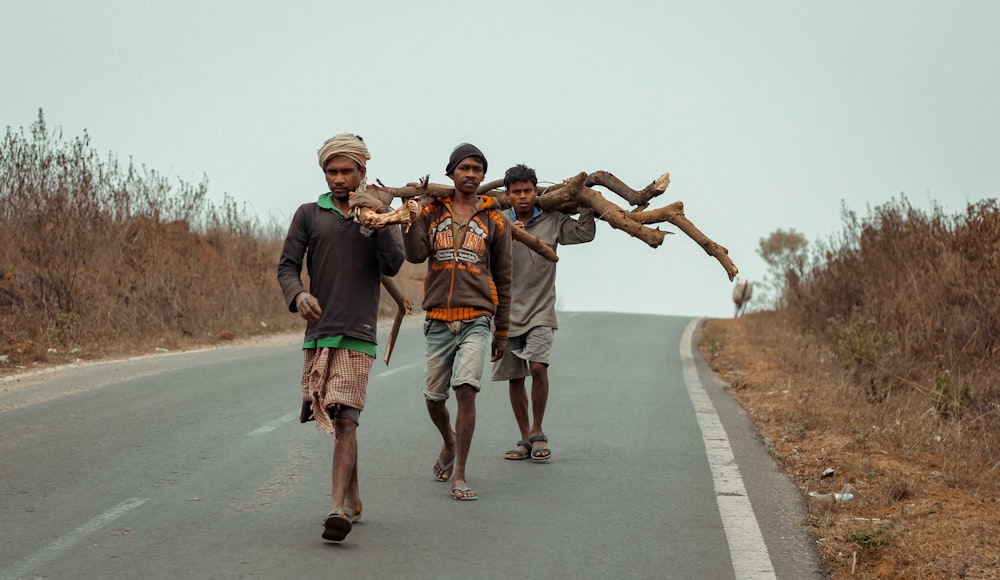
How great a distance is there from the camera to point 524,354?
28.1 feet

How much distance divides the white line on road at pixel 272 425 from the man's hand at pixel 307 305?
11.4 ft

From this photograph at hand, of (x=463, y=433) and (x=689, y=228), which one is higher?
(x=689, y=228)

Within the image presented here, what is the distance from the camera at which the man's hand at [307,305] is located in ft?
18.4

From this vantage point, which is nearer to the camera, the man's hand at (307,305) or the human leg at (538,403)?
the man's hand at (307,305)

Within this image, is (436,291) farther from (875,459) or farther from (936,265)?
(936,265)

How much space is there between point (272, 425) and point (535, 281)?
8.12 feet

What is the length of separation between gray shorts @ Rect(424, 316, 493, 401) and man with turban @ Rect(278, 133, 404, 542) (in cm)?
103

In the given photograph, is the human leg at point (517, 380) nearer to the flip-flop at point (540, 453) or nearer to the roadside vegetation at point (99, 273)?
the flip-flop at point (540, 453)

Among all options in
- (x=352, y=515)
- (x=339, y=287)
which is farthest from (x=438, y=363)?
(x=339, y=287)

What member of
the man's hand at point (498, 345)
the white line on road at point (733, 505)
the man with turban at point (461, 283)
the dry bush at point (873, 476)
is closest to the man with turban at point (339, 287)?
the man with turban at point (461, 283)

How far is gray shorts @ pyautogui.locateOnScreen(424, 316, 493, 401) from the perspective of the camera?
22.6 feet

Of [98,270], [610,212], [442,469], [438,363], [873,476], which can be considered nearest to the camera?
[438,363]

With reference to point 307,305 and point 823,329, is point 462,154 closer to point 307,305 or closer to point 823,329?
point 307,305

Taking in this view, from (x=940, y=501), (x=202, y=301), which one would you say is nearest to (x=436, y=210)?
(x=940, y=501)
